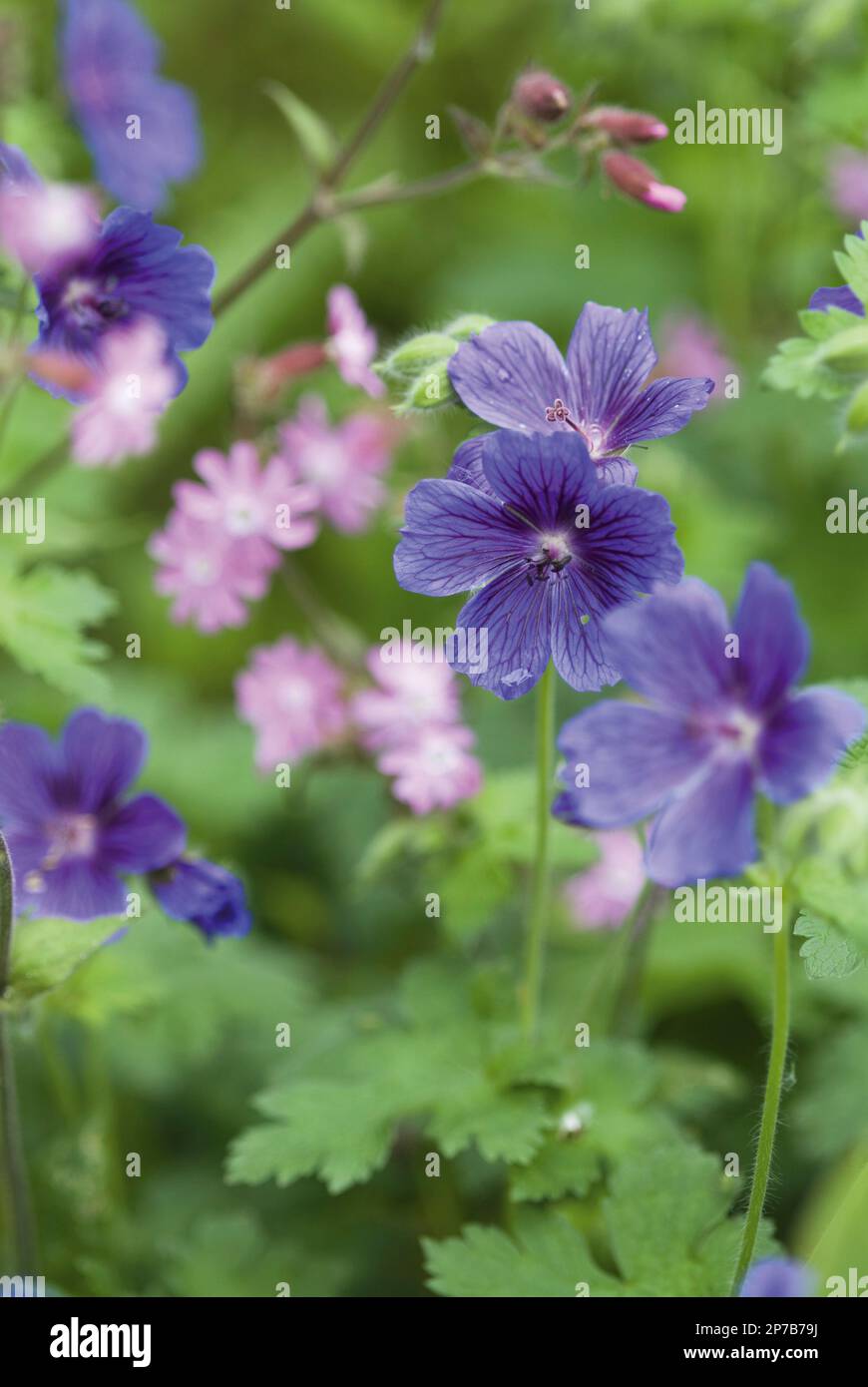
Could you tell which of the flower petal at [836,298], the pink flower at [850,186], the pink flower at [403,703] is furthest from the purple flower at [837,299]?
the pink flower at [850,186]

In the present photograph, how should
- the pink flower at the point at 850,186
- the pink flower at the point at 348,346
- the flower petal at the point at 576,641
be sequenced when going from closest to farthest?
1. the flower petal at the point at 576,641
2. the pink flower at the point at 348,346
3. the pink flower at the point at 850,186

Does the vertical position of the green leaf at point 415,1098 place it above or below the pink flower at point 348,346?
below

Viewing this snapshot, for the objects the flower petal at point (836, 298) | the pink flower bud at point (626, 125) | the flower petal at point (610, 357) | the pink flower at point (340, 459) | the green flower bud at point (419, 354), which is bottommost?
the flower petal at point (610, 357)

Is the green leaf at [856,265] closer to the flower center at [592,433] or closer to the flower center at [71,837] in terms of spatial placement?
the flower center at [592,433]

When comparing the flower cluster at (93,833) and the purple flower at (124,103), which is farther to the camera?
the purple flower at (124,103)

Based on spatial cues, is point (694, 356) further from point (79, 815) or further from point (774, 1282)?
point (774, 1282)

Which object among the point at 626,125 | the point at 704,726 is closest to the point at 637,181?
the point at 626,125
